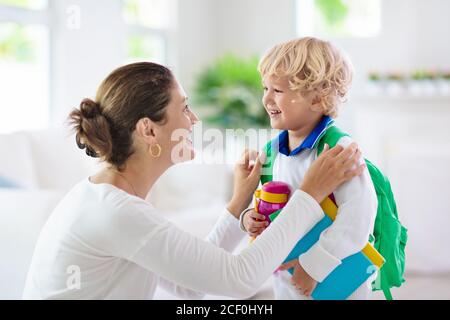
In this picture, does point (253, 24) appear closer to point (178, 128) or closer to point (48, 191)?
point (48, 191)

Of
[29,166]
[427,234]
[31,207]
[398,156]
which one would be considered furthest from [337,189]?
[29,166]

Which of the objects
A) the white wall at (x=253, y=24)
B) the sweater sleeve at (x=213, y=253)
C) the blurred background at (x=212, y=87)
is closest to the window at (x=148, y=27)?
the blurred background at (x=212, y=87)

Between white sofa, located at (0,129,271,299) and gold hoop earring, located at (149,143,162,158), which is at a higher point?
gold hoop earring, located at (149,143,162,158)

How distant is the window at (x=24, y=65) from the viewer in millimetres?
3437

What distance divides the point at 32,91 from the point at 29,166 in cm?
86

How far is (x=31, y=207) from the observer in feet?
6.87

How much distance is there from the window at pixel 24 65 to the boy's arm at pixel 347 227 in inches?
104

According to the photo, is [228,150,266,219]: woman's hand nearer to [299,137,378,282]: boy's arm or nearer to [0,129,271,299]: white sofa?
[299,137,378,282]: boy's arm

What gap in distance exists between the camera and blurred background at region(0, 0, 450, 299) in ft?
8.38

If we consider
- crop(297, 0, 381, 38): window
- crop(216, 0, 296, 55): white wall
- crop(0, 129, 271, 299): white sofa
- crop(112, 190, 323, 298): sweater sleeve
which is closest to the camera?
crop(112, 190, 323, 298): sweater sleeve

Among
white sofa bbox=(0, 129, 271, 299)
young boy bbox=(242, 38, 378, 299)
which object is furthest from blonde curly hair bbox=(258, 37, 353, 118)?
white sofa bbox=(0, 129, 271, 299)

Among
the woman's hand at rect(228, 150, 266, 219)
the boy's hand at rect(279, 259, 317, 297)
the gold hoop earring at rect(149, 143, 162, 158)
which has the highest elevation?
the gold hoop earring at rect(149, 143, 162, 158)

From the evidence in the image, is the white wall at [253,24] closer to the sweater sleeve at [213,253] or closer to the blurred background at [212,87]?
the blurred background at [212,87]

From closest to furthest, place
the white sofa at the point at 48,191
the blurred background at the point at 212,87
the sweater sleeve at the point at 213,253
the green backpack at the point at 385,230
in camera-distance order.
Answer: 1. the sweater sleeve at the point at 213,253
2. the green backpack at the point at 385,230
3. the white sofa at the point at 48,191
4. the blurred background at the point at 212,87
